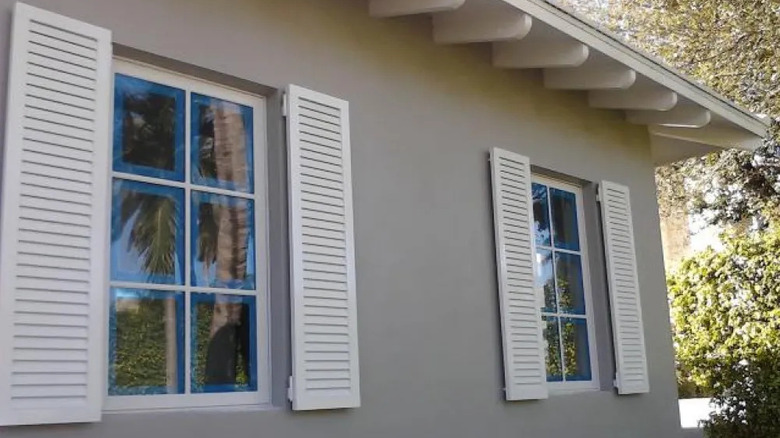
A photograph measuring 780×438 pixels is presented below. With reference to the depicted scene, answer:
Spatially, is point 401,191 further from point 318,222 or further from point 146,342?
point 146,342

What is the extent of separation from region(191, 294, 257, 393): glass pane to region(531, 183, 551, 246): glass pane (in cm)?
230

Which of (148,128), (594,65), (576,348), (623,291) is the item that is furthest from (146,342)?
(623,291)

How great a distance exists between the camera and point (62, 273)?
2873 mm

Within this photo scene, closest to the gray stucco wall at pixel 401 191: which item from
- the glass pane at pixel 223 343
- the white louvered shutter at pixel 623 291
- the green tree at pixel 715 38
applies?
the glass pane at pixel 223 343

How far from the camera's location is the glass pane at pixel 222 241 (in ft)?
11.4

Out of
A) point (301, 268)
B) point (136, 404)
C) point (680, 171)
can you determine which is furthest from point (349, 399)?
point (680, 171)

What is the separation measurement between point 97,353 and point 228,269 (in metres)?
0.76

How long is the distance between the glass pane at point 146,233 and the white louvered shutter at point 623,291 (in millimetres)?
3181

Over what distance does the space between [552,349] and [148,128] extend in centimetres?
288

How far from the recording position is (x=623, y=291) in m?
5.69

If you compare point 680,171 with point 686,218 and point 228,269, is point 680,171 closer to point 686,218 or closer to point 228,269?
point 686,218

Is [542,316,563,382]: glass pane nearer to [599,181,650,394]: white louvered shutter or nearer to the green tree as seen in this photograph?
[599,181,650,394]: white louvered shutter

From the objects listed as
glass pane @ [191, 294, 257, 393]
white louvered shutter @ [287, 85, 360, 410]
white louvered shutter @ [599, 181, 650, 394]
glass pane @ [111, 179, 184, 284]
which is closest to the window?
white louvered shutter @ [599, 181, 650, 394]

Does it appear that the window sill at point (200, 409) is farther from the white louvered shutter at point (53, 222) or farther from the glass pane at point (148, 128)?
the glass pane at point (148, 128)
